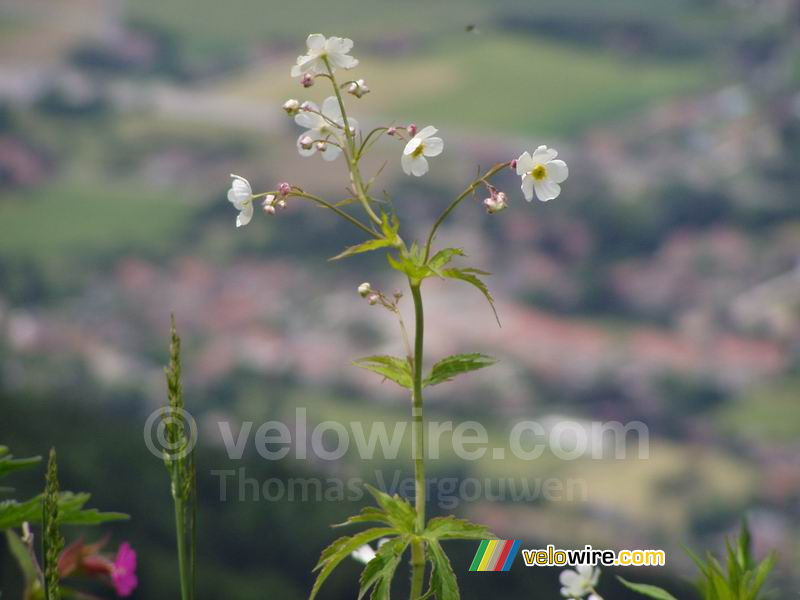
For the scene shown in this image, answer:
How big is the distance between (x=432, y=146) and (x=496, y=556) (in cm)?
39

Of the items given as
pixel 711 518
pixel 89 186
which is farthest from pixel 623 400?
pixel 89 186

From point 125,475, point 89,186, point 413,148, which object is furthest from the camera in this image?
point 89,186

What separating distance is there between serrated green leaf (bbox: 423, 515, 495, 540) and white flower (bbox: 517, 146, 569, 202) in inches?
8.6

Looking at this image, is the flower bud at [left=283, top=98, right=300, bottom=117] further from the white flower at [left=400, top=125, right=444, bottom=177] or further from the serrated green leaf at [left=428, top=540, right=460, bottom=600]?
the serrated green leaf at [left=428, top=540, right=460, bottom=600]

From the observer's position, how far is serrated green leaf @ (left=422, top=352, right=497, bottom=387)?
0.69m

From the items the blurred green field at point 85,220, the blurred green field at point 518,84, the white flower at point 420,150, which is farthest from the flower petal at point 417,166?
the blurred green field at point 518,84

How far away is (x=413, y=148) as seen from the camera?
71 centimetres

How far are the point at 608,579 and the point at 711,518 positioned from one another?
76cm

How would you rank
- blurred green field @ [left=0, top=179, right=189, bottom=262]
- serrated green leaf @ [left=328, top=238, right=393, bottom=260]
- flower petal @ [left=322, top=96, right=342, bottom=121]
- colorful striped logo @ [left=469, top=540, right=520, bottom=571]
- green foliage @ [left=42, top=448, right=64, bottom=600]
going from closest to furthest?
green foliage @ [left=42, top=448, right=64, bottom=600], serrated green leaf @ [left=328, top=238, right=393, bottom=260], flower petal @ [left=322, top=96, right=342, bottom=121], colorful striped logo @ [left=469, top=540, right=520, bottom=571], blurred green field @ [left=0, top=179, right=189, bottom=262]

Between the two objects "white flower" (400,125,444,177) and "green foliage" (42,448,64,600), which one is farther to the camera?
"white flower" (400,125,444,177)

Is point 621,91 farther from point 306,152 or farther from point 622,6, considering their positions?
point 306,152

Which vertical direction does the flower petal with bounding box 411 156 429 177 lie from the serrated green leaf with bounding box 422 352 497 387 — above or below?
above

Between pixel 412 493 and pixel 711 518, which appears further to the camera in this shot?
pixel 711 518

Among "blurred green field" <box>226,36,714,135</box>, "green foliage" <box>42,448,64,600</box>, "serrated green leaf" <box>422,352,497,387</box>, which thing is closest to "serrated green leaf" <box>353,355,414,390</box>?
"serrated green leaf" <box>422,352,497,387</box>
